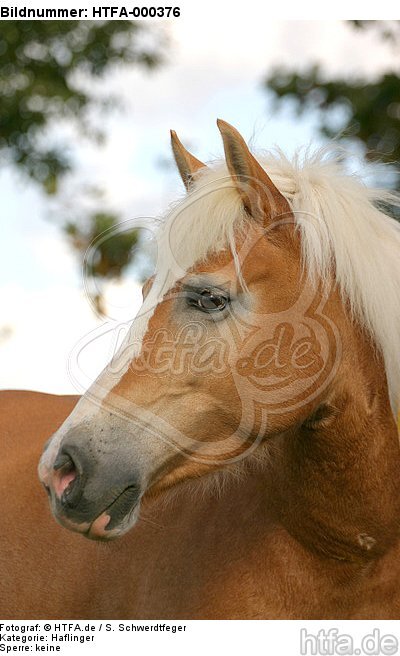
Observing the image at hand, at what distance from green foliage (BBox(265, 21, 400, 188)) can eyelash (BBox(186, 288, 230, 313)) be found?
694 cm

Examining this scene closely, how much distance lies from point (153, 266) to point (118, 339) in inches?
10.5

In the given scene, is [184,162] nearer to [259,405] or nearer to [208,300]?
[208,300]

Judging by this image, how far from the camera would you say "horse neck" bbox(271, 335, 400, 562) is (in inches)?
94.1

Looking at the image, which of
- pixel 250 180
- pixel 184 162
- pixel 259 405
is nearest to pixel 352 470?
pixel 259 405

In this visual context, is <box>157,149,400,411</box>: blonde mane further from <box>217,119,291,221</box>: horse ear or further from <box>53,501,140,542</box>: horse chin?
<box>53,501,140,542</box>: horse chin

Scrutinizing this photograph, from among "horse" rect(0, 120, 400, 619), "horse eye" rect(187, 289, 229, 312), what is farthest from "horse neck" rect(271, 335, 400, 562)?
"horse eye" rect(187, 289, 229, 312)

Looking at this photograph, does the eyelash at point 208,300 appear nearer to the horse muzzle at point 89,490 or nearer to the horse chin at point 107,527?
the horse muzzle at point 89,490

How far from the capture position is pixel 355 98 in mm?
9477

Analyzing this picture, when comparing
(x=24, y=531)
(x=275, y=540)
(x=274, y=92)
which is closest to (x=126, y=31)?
(x=274, y=92)

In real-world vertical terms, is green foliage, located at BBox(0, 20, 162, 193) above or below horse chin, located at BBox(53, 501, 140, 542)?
above

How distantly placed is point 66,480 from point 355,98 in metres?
8.34

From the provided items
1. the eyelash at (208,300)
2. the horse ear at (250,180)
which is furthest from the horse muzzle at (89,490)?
the horse ear at (250,180)

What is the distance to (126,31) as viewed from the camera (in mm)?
10312

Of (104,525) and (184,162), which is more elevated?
(184,162)
